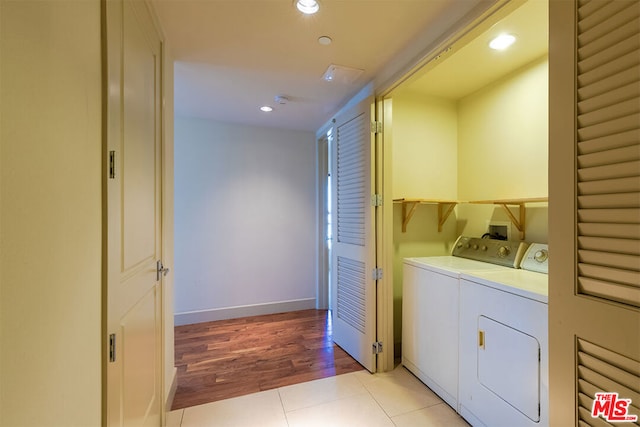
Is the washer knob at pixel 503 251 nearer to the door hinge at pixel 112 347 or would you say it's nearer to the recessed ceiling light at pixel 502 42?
the recessed ceiling light at pixel 502 42

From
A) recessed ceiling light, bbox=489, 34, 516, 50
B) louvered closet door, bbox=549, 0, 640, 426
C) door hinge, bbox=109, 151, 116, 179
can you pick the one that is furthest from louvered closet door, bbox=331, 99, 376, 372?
door hinge, bbox=109, 151, 116, 179

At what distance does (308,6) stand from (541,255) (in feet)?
6.40

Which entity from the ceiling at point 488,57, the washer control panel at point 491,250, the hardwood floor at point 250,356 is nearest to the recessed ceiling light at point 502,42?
the ceiling at point 488,57

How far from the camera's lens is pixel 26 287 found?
1.72ft

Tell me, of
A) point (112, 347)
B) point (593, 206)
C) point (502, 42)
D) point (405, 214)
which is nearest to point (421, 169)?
point (405, 214)

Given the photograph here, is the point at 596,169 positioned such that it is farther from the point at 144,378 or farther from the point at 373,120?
the point at 144,378

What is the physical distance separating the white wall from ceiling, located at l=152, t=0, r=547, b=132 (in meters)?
0.75

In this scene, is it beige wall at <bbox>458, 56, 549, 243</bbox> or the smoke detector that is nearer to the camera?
beige wall at <bbox>458, 56, 549, 243</bbox>

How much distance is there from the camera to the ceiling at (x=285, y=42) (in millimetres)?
1381

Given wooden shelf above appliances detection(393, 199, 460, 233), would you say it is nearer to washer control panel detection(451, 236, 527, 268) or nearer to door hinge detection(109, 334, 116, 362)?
washer control panel detection(451, 236, 527, 268)

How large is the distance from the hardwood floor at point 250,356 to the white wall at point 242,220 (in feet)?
0.96

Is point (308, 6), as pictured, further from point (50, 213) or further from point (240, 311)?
point (240, 311)

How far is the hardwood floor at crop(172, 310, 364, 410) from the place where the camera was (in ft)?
6.41

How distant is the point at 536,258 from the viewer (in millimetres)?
1666
